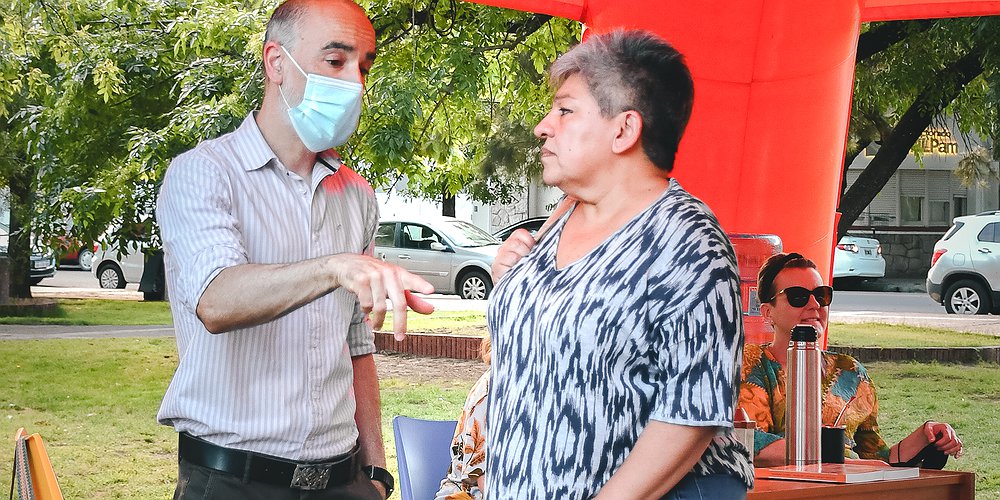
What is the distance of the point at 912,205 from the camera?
2667 centimetres

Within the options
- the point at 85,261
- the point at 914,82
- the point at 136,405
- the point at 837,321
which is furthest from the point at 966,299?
the point at 85,261

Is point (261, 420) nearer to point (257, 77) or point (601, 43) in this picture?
point (601, 43)

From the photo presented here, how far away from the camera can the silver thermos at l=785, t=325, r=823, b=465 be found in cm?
317

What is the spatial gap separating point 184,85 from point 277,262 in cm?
589

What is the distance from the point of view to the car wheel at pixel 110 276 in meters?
18.5

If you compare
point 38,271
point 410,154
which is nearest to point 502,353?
point 410,154

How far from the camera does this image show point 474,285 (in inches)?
621

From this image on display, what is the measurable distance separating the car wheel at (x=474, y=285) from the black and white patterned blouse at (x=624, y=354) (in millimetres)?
13741

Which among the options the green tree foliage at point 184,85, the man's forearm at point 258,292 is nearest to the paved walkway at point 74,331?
the green tree foliage at point 184,85

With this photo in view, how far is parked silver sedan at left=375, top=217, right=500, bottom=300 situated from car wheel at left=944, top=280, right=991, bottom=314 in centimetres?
628

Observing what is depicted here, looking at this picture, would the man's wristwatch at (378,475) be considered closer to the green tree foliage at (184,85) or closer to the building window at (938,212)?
the green tree foliage at (184,85)

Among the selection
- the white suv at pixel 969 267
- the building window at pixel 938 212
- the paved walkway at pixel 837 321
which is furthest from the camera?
the building window at pixel 938 212

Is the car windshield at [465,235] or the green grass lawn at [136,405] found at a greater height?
the car windshield at [465,235]

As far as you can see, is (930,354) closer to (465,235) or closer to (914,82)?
(914,82)
